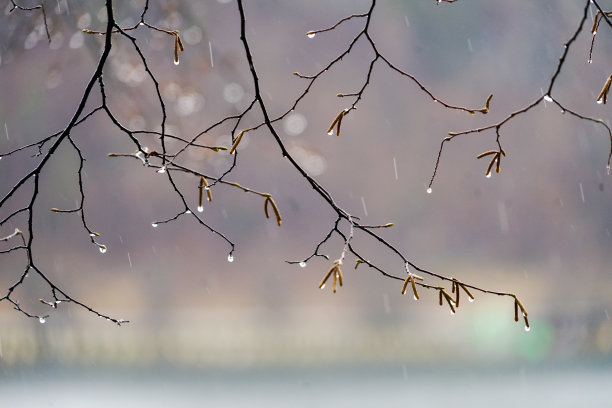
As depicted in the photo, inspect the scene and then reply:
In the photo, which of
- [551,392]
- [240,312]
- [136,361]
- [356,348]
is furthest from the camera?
[240,312]

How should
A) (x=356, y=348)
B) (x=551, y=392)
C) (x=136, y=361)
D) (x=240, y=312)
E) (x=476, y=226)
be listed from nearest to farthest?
(x=551, y=392)
(x=136, y=361)
(x=356, y=348)
(x=240, y=312)
(x=476, y=226)

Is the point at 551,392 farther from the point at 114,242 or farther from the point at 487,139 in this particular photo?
the point at 114,242

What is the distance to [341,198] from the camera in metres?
11.0

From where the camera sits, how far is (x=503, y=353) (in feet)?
26.0

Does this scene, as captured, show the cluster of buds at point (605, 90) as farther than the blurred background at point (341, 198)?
No

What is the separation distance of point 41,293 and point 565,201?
862cm

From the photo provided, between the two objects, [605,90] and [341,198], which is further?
[341,198]

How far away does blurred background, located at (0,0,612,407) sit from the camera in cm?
942

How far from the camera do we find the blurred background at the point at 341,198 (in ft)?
30.9

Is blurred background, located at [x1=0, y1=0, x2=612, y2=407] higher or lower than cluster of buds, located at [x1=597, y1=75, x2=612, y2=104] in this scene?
higher

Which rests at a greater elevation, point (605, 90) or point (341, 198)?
point (341, 198)

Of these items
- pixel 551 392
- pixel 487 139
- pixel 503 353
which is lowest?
pixel 551 392

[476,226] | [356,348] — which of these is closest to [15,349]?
[356,348]

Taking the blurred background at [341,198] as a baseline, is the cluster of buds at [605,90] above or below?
below
